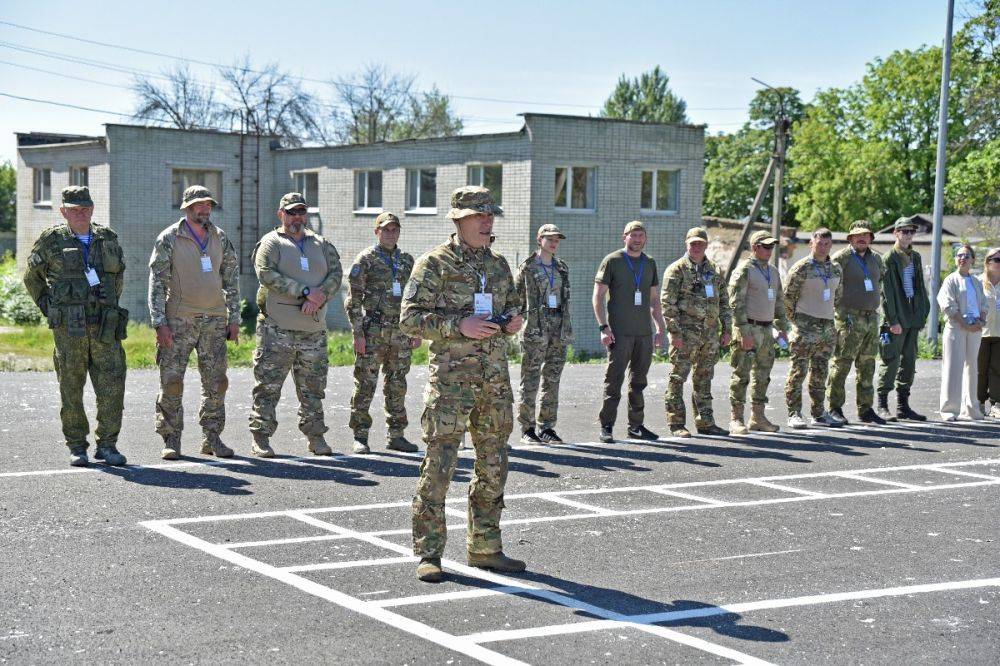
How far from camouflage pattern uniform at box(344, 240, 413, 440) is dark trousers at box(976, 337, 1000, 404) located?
7.53m

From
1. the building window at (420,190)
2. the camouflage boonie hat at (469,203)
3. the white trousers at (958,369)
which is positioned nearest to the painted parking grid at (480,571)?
the camouflage boonie hat at (469,203)

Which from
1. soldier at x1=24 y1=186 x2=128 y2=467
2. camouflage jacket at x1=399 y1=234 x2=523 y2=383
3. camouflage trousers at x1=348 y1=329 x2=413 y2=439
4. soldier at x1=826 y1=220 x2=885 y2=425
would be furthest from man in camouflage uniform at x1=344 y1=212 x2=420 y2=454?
soldier at x1=826 y1=220 x2=885 y2=425

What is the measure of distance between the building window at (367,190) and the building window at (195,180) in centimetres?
585

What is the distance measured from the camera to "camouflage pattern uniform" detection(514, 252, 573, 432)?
12148 mm

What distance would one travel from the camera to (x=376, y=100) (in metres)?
82.2

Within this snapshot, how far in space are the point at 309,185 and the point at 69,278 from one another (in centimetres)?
3529

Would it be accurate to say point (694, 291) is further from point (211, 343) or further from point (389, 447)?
point (211, 343)

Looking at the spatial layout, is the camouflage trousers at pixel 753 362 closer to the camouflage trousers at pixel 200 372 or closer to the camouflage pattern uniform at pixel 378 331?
the camouflage pattern uniform at pixel 378 331

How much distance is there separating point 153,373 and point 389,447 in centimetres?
910

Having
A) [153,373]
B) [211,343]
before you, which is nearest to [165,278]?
[211,343]

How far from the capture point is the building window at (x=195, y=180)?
4453cm

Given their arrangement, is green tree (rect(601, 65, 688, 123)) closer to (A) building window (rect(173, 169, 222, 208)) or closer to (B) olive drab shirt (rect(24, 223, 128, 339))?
(A) building window (rect(173, 169, 222, 208))

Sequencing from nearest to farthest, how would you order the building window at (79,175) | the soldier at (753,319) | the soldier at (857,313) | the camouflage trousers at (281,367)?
the camouflage trousers at (281,367) < the soldier at (753,319) < the soldier at (857,313) < the building window at (79,175)

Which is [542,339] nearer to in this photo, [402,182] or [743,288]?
[743,288]
